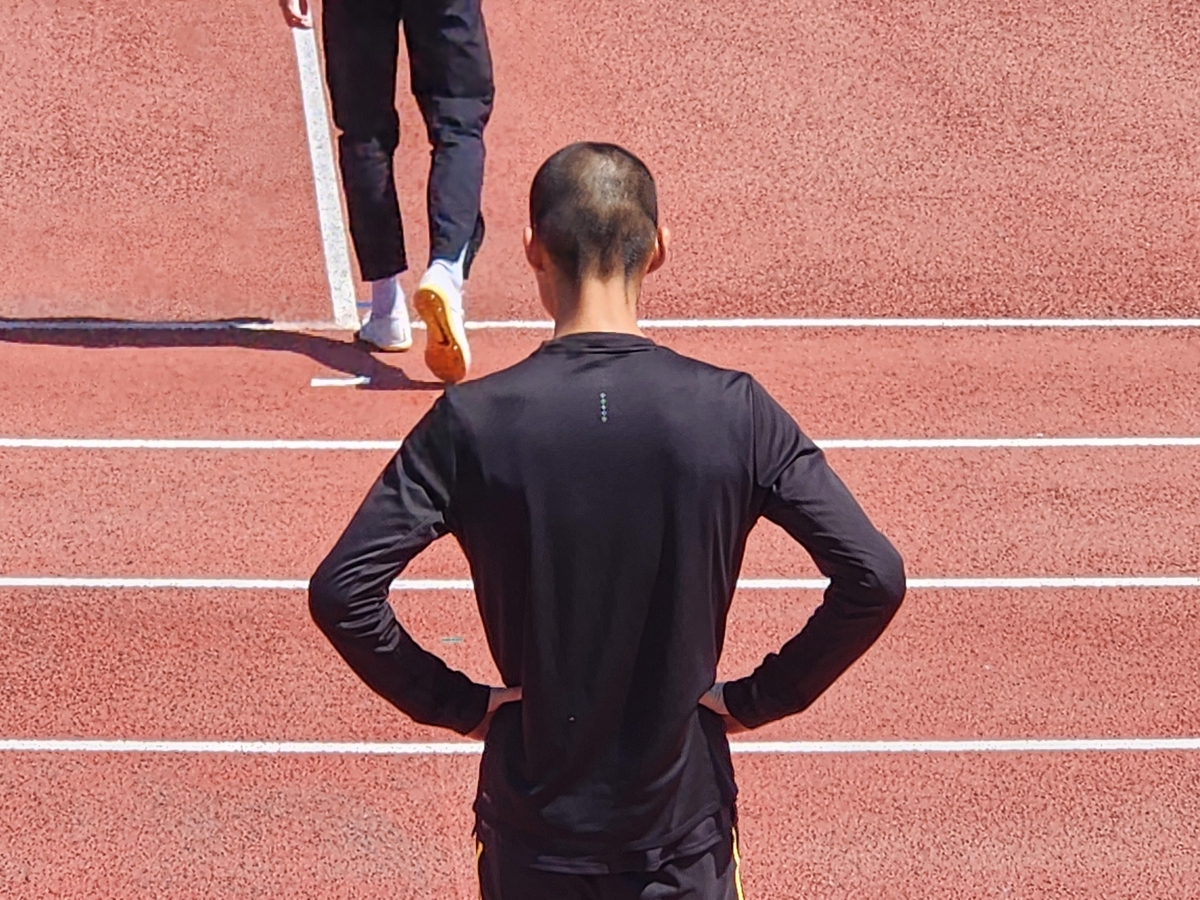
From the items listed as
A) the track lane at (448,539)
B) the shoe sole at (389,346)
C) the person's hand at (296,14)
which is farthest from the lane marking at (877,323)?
the person's hand at (296,14)

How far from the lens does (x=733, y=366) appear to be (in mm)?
7277

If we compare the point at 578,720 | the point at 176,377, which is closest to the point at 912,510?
the point at 176,377

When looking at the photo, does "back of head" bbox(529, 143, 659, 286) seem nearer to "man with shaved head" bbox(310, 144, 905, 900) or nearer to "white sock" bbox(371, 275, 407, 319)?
"man with shaved head" bbox(310, 144, 905, 900)

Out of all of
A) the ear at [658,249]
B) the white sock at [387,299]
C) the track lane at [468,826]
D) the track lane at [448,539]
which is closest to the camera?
the ear at [658,249]

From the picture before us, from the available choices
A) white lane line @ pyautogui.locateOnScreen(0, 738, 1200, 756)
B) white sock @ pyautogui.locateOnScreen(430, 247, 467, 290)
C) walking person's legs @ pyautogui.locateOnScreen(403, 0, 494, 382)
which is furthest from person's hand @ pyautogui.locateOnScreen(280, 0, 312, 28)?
white lane line @ pyautogui.locateOnScreen(0, 738, 1200, 756)

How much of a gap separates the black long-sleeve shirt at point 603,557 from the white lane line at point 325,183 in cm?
529

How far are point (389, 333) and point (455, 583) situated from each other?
75.4 inches

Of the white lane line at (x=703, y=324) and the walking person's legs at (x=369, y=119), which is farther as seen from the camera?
the white lane line at (x=703, y=324)

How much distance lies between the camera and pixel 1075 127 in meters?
9.66

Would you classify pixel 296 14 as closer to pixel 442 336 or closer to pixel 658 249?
pixel 442 336

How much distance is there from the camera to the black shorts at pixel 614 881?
2.64m

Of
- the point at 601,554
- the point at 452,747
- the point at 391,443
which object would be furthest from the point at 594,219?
the point at 391,443

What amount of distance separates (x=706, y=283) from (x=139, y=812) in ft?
14.0

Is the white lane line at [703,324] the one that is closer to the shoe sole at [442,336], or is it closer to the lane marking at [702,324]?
the lane marking at [702,324]
